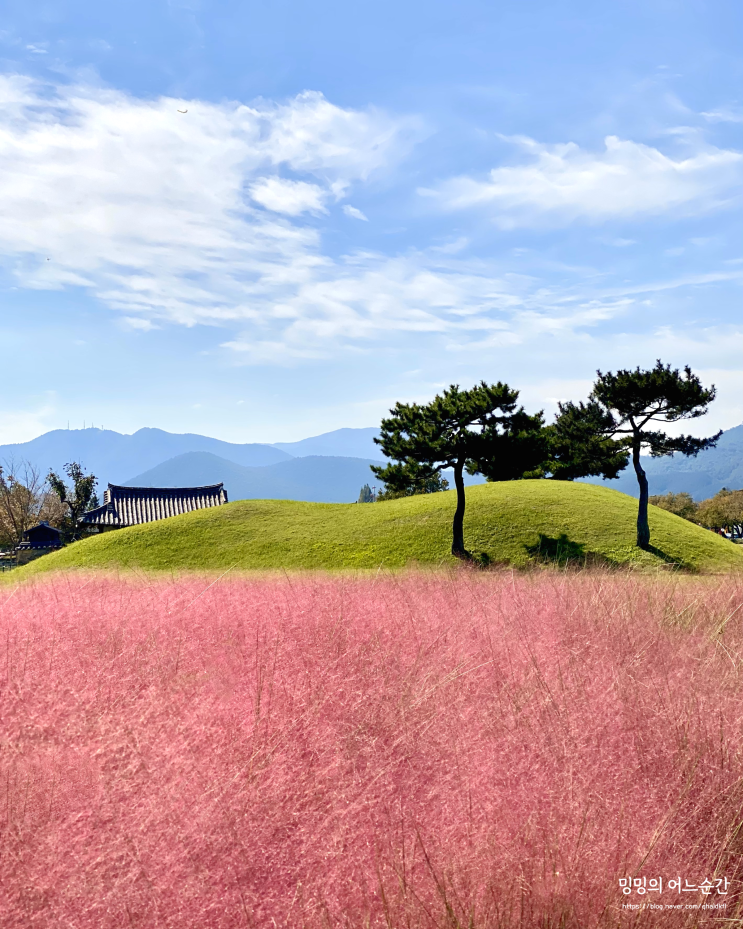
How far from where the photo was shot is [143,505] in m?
47.2

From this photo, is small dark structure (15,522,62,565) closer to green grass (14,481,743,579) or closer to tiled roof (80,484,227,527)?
tiled roof (80,484,227,527)

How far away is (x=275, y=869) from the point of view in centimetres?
273

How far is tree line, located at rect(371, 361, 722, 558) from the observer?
92.4ft

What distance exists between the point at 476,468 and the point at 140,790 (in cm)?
2718

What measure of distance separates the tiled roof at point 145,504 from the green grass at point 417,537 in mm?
10481

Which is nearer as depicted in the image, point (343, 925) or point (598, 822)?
point (343, 925)

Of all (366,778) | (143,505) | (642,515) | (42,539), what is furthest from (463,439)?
(42,539)

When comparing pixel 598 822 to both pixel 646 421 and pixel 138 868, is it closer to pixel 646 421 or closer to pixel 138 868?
pixel 138 868

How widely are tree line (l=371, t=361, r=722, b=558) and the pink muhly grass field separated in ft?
77.9

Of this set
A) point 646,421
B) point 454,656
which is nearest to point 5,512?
point 646,421

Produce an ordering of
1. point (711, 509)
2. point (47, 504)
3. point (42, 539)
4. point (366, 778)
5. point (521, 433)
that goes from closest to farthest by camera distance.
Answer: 1. point (366, 778)
2. point (521, 433)
3. point (42, 539)
4. point (47, 504)
5. point (711, 509)

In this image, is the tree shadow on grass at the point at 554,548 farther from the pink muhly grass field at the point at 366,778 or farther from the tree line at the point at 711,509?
the tree line at the point at 711,509

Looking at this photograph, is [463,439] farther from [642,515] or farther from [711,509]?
[711,509]

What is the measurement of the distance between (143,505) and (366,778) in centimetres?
4767
